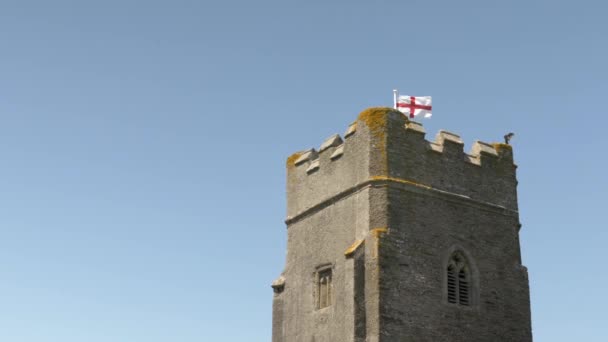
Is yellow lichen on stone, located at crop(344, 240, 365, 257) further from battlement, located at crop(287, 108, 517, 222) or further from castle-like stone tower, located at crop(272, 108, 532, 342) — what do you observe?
battlement, located at crop(287, 108, 517, 222)

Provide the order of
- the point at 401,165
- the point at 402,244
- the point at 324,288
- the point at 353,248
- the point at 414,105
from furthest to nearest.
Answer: the point at 414,105
the point at 324,288
the point at 401,165
the point at 402,244
the point at 353,248

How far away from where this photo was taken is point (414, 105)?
85.4 feet

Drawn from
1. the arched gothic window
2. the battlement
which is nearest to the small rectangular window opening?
the battlement

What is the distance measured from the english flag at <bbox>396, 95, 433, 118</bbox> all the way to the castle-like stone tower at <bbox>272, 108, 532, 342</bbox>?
1138mm

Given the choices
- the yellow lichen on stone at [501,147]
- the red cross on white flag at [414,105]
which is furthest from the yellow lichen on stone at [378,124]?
the yellow lichen on stone at [501,147]

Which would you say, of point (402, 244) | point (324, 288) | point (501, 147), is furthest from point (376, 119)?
point (324, 288)

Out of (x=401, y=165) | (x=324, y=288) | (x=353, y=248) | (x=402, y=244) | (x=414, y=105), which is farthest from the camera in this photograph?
(x=414, y=105)

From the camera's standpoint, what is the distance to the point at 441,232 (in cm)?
2405

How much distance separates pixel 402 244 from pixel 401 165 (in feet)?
7.06

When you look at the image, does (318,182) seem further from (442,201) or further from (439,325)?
(439,325)

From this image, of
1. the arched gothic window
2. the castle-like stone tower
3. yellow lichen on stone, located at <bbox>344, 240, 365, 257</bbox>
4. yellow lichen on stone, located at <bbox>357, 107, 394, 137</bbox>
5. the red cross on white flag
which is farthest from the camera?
the red cross on white flag

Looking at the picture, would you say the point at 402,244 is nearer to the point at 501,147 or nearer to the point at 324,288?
the point at 324,288

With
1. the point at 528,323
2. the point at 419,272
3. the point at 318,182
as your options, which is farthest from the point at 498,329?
the point at 318,182

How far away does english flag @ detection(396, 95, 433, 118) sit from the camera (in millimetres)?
25891
